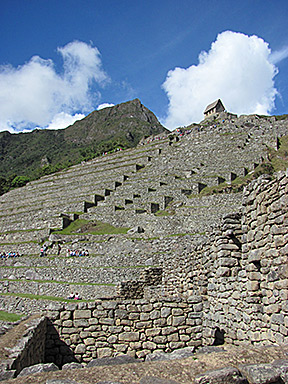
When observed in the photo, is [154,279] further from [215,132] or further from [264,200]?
[215,132]

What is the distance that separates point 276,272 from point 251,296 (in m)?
0.74

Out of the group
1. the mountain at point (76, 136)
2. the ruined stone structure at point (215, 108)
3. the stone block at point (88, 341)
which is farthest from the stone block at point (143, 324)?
the mountain at point (76, 136)

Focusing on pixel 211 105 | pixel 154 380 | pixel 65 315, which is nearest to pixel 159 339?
pixel 65 315

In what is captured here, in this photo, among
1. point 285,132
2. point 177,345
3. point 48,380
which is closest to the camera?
point 48,380

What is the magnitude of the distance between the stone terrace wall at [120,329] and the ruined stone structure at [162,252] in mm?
19

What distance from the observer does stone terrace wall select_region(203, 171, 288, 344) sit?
4.28 meters

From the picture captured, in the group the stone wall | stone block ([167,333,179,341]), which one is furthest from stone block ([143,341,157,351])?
the stone wall

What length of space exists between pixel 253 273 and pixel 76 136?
145 metres

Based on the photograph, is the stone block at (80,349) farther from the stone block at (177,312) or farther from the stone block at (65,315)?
the stone block at (177,312)

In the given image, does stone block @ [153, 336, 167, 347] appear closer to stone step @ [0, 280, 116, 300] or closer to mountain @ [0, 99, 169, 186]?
stone step @ [0, 280, 116, 300]

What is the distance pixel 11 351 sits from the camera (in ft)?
14.9

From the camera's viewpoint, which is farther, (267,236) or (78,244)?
(78,244)

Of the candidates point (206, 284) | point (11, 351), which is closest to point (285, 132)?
point (206, 284)

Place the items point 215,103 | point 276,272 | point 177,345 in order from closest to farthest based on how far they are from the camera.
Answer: point 276,272 → point 177,345 → point 215,103
